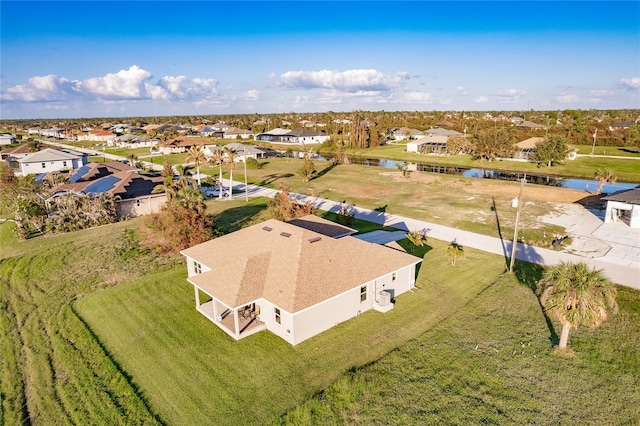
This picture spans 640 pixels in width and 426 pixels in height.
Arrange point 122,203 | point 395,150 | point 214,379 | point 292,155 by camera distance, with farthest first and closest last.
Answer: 1. point 395,150
2. point 292,155
3. point 122,203
4. point 214,379

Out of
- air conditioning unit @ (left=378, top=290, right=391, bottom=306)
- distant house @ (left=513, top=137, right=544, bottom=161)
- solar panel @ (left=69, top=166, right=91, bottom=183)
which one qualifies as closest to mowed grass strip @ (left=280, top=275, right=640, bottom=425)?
air conditioning unit @ (left=378, top=290, right=391, bottom=306)

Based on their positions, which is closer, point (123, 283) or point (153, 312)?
point (153, 312)

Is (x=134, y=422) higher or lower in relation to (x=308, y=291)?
lower

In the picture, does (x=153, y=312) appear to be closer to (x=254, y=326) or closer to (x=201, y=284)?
(x=201, y=284)

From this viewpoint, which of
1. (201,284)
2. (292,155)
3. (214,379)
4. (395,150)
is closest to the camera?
(214,379)

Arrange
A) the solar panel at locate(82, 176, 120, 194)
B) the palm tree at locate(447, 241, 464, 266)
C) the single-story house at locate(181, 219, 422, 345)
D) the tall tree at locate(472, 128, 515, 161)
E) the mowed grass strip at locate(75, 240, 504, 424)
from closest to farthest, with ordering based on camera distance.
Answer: the mowed grass strip at locate(75, 240, 504, 424), the single-story house at locate(181, 219, 422, 345), the palm tree at locate(447, 241, 464, 266), the solar panel at locate(82, 176, 120, 194), the tall tree at locate(472, 128, 515, 161)

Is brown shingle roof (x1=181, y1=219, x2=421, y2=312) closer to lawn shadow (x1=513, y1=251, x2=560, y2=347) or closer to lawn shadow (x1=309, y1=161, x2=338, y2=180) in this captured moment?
lawn shadow (x1=513, y1=251, x2=560, y2=347)

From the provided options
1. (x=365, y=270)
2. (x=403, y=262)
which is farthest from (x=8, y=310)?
(x=403, y=262)
